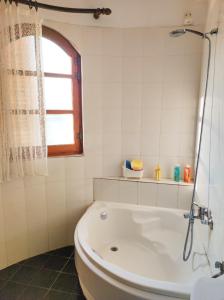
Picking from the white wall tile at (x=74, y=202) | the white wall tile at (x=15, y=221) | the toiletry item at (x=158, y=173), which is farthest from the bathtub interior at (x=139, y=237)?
the white wall tile at (x=15, y=221)

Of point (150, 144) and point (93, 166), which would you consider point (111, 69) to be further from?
Answer: point (93, 166)

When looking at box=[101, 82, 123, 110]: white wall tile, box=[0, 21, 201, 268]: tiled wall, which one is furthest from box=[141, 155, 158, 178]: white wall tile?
box=[101, 82, 123, 110]: white wall tile

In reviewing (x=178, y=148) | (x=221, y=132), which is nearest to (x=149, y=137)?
(x=178, y=148)

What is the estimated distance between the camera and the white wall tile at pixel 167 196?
2.36 metres

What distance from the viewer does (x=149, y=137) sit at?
2.46 m

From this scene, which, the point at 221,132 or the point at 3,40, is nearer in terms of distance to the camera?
the point at 221,132

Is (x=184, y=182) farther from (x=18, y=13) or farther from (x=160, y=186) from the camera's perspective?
(x=18, y=13)

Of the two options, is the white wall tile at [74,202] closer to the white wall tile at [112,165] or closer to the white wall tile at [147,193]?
the white wall tile at [112,165]

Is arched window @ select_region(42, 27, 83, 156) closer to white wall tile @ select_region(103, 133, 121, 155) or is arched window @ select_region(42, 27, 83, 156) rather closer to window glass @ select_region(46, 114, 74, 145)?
window glass @ select_region(46, 114, 74, 145)

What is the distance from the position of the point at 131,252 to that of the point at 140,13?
232 cm

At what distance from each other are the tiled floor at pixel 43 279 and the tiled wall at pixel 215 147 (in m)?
1.21

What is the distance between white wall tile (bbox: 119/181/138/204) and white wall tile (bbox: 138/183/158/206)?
4cm

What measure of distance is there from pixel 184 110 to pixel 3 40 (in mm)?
1721

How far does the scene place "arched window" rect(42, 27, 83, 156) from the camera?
2223 millimetres
